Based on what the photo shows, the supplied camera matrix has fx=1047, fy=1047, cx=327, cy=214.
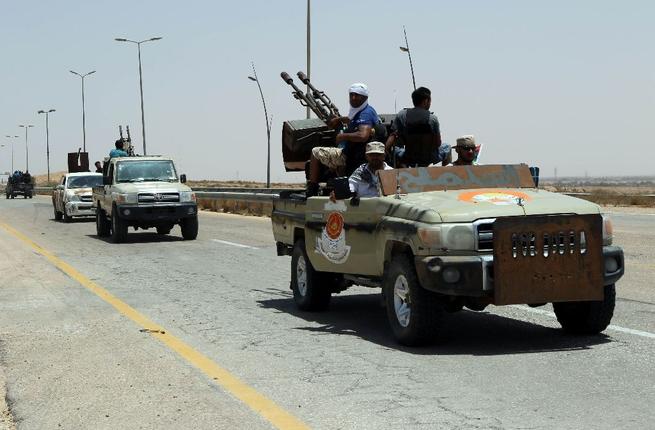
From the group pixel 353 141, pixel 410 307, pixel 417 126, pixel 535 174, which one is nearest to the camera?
pixel 410 307

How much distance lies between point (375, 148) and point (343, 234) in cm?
83

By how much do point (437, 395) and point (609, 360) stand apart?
1.70 meters

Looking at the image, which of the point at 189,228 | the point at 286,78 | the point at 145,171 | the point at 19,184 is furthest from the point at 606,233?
the point at 19,184

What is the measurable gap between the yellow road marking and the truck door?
1666 millimetres

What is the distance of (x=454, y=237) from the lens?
7.76 m

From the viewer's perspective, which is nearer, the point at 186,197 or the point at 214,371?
the point at 214,371

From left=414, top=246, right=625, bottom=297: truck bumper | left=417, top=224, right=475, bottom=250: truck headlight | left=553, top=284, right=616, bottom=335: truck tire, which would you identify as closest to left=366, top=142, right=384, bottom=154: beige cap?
left=417, top=224, right=475, bottom=250: truck headlight

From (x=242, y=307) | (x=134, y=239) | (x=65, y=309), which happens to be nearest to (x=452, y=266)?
(x=242, y=307)

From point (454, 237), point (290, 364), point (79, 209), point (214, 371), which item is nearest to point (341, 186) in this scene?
point (454, 237)

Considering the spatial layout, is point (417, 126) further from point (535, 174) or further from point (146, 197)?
point (146, 197)

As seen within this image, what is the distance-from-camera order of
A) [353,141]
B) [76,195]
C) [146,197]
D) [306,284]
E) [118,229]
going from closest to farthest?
1. [353,141]
2. [306,284]
3. [118,229]
4. [146,197]
5. [76,195]

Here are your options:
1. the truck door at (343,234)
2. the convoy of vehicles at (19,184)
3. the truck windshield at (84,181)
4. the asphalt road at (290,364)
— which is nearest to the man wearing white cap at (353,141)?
the truck door at (343,234)

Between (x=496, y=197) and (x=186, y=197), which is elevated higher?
(x=496, y=197)

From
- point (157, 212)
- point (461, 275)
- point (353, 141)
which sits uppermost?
point (353, 141)
